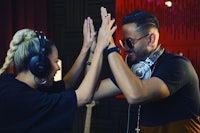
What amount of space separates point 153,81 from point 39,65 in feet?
1.80

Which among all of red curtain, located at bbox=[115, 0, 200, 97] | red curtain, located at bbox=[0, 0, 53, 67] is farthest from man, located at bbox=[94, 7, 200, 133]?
red curtain, located at bbox=[0, 0, 53, 67]

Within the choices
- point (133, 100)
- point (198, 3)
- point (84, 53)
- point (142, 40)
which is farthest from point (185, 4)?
point (133, 100)

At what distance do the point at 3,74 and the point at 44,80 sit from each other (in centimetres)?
17

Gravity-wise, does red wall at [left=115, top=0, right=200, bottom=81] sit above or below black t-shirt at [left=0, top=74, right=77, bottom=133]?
above

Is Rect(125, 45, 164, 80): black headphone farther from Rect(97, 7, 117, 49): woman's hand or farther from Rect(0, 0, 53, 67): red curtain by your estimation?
Rect(0, 0, 53, 67): red curtain

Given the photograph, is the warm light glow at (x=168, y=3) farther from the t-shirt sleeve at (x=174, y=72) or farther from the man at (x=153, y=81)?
the t-shirt sleeve at (x=174, y=72)

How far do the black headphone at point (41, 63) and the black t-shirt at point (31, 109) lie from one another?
0.24ft

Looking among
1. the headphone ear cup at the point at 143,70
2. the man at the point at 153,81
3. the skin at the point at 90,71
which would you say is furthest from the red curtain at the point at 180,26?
the skin at the point at 90,71

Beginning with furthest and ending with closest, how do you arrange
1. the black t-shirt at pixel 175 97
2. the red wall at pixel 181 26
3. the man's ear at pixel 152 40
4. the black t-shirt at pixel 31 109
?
the red wall at pixel 181 26 < the man's ear at pixel 152 40 < the black t-shirt at pixel 175 97 < the black t-shirt at pixel 31 109

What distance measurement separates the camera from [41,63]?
154 centimetres

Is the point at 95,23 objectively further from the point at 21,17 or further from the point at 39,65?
the point at 39,65

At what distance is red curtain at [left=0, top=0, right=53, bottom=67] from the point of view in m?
3.09

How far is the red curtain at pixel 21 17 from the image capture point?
10.1 ft

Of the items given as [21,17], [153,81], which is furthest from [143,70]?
[21,17]
